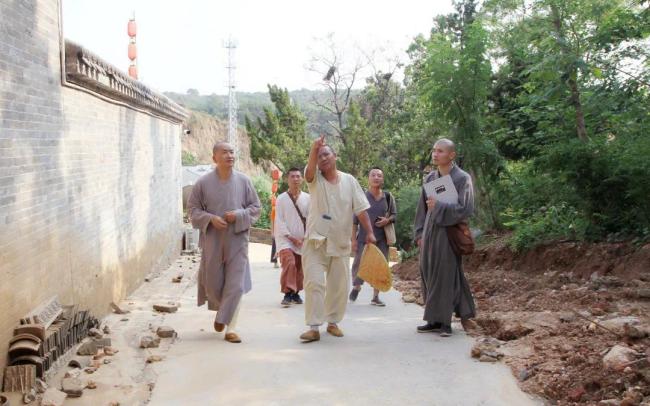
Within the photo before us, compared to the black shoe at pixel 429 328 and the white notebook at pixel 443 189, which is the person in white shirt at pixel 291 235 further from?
the white notebook at pixel 443 189

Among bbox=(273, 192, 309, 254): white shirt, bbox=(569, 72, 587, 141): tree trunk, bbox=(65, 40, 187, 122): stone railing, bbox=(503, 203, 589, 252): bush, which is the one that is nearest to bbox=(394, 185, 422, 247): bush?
bbox=(503, 203, 589, 252): bush

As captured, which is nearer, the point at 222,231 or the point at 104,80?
the point at 222,231

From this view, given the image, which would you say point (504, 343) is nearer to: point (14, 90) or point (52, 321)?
point (52, 321)

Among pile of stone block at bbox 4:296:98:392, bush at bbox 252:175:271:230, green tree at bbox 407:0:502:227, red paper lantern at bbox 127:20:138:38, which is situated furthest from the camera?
bush at bbox 252:175:271:230

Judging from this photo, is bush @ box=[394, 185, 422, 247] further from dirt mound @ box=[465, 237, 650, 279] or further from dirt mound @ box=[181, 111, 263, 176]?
dirt mound @ box=[181, 111, 263, 176]

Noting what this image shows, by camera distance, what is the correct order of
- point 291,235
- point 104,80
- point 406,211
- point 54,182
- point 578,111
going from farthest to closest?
point 406,211
point 578,111
point 291,235
point 104,80
point 54,182

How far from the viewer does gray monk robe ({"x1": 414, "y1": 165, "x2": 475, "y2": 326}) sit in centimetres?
668

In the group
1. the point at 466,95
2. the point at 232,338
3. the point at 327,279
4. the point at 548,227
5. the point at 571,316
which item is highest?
the point at 466,95

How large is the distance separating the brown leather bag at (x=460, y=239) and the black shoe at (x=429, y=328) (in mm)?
734

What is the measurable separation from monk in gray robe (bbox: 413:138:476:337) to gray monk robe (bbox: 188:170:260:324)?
175 cm

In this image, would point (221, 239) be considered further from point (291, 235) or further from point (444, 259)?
point (291, 235)

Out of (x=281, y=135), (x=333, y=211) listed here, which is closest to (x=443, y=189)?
(x=333, y=211)

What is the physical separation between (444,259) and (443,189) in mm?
665

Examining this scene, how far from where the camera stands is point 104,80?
8031mm
